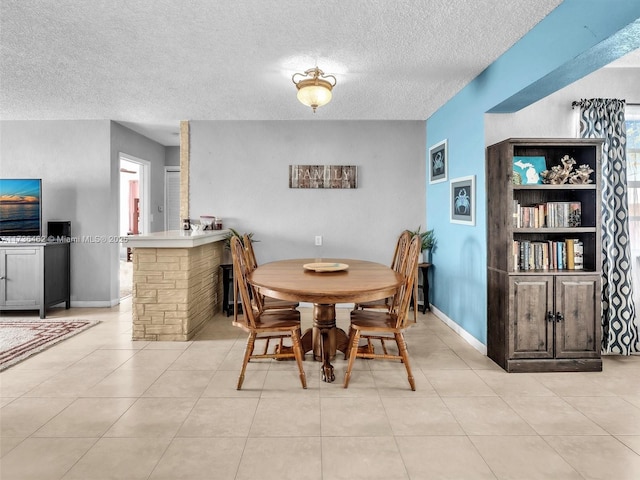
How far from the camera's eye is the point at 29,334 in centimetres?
381

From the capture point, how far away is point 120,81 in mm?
3561

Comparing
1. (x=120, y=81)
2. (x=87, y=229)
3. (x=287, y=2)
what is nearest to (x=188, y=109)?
(x=120, y=81)

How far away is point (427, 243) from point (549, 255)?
186 centimetres

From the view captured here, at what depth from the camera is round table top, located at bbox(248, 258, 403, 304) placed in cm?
234

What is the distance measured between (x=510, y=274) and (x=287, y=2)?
7.86 feet

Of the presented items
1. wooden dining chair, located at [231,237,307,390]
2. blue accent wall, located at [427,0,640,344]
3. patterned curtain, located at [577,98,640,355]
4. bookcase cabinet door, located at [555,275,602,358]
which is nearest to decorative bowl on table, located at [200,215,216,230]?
wooden dining chair, located at [231,237,307,390]

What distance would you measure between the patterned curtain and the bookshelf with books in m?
0.35

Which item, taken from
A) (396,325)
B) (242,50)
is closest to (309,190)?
(242,50)

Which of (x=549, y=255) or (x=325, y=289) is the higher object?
(x=549, y=255)

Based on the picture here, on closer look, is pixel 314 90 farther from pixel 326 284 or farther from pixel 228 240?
pixel 228 240

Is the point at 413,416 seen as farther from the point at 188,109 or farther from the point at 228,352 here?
the point at 188,109

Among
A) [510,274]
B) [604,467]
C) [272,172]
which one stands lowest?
[604,467]

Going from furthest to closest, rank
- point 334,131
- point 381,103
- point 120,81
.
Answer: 1. point 334,131
2. point 381,103
3. point 120,81

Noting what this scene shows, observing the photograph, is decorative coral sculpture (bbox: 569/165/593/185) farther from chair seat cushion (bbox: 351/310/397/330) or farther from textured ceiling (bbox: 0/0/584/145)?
chair seat cushion (bbox: 351/310/397/330)
